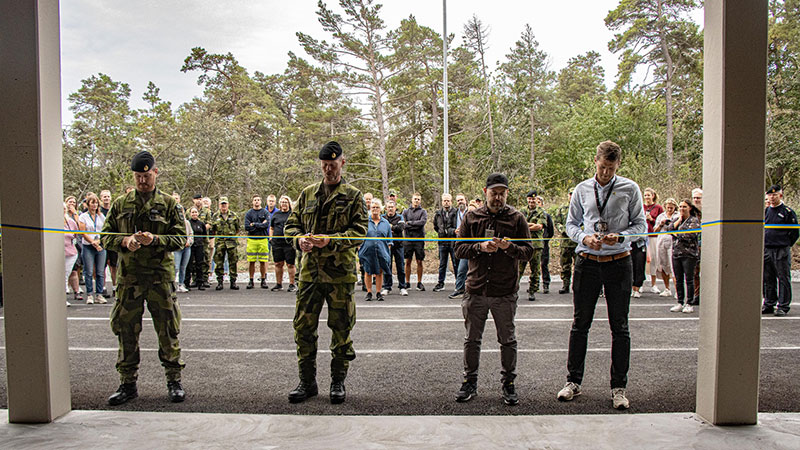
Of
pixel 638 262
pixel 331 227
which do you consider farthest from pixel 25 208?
pixel 638 262

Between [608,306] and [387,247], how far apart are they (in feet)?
22.7

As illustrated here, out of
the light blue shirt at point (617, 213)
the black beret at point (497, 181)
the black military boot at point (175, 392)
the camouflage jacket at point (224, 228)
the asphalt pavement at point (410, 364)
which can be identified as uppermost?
the black beret at point (497, 181)

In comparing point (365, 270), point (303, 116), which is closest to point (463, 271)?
point (365, 270)

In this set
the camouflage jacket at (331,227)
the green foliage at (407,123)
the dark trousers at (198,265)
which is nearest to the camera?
the camouflage jacket at (331,227)

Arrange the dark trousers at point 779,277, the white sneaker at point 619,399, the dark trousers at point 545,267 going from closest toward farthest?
1. the white sneaker at point 619,399
2. the dark trousers at point 779,277
3. the dark trousers at point 545,267

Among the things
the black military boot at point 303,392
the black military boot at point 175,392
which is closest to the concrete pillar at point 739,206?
the black military boot at point 303,392

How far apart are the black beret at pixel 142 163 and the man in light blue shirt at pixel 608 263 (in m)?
4.02

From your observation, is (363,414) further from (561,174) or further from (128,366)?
(561,174)

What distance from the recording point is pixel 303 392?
166 inches

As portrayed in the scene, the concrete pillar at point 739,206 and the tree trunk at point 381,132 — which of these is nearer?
the concrete pillar at point 739,206

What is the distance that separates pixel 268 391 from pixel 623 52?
29.0 meters

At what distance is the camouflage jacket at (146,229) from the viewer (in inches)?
172

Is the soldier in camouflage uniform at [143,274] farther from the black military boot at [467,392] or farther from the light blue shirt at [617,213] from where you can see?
the light blue shirt at [617,213]

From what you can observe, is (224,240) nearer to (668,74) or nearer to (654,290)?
(654,290)
